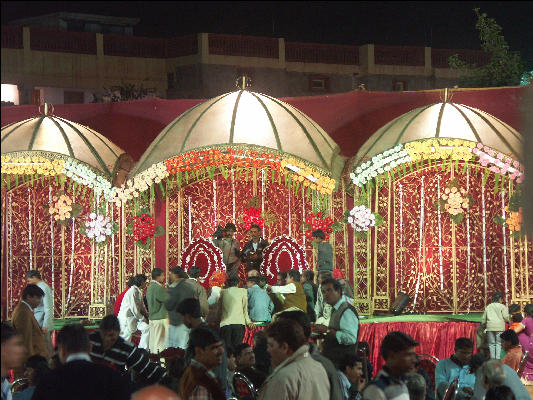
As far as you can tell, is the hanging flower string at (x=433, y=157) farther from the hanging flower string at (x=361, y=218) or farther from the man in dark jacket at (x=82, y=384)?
the man in dark jacket at (x=82, y=384)

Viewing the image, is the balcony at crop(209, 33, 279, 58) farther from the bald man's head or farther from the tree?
the bald man's head

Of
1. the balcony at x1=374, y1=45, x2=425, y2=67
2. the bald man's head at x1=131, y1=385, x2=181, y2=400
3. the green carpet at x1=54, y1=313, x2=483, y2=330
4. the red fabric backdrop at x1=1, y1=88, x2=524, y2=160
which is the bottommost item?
the green carpet at x1=54, y1=313, x2=483, y2=330

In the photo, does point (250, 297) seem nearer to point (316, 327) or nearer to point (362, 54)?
point (316, 327)

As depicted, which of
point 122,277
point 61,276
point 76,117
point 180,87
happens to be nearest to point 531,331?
point 122,277

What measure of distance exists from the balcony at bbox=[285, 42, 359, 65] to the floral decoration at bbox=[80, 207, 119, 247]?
14.6 meters

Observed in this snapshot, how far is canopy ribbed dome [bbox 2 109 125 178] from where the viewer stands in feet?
55.9

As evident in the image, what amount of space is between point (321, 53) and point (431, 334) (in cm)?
1790

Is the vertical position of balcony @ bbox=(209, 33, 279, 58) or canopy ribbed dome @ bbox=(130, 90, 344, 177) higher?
balcony @ bbox=(209, 33, 279, 58)

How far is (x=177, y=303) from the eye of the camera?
13320mm

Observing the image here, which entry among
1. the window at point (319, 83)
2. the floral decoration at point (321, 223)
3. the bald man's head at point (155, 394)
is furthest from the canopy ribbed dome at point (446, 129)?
the window at point (319, 83)

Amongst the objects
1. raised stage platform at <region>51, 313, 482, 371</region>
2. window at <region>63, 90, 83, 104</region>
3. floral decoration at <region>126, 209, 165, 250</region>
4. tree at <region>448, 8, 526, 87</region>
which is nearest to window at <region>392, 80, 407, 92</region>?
window at <region>63, 90, 83, 104</region>

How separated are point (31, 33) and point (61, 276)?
12.8 meters

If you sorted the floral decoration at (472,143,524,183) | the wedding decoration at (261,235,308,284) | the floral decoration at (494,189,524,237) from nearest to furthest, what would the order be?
the floral decoration at (472,143,524,183), the floral decoration at (494,189,524,237), the wedding decoration at (261,235,308,284)

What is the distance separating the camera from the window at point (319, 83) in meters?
31.5
